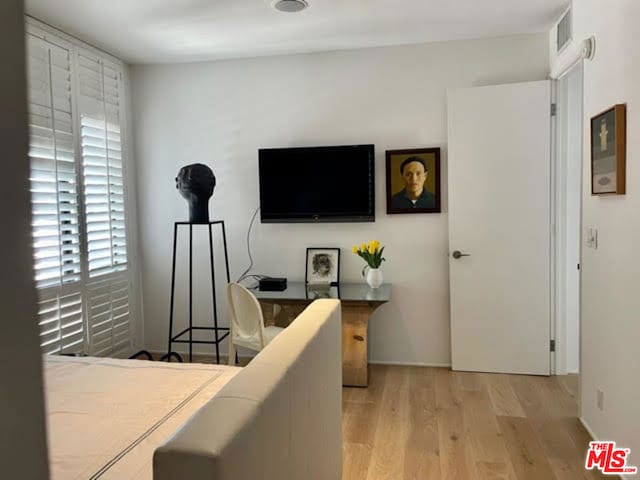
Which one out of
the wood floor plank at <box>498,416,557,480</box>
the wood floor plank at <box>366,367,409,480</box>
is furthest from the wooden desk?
the wood floor plank at <box>498,416,557,480</box>

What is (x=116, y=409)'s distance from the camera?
168cm

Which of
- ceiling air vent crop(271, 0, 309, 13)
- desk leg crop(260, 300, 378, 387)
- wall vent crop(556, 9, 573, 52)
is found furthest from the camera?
desk leg crop(260, 300, 378, 387)

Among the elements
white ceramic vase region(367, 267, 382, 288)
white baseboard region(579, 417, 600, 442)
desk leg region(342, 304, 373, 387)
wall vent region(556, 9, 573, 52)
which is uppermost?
wall vent region(556, 9, 573, 52)

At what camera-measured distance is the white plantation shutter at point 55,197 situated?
3.04 m

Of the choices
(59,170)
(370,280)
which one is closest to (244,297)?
(370,280)

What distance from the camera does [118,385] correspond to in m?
1.91

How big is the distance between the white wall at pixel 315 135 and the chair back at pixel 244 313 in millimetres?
886

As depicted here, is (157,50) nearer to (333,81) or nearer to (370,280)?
(333,81)

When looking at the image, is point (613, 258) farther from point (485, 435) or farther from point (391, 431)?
point (391, 431)

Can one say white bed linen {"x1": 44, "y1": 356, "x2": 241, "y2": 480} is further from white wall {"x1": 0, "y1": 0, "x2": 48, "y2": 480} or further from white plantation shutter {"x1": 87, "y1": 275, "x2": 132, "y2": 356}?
white plantation shutter {"x1": 87, "y1": 275, "x2": 132, "y2": 356}

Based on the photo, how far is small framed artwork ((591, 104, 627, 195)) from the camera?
209 centimetres

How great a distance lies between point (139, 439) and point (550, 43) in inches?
148

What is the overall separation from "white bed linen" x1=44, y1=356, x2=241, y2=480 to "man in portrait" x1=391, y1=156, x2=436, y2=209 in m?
2.18

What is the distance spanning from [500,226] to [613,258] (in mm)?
1301
